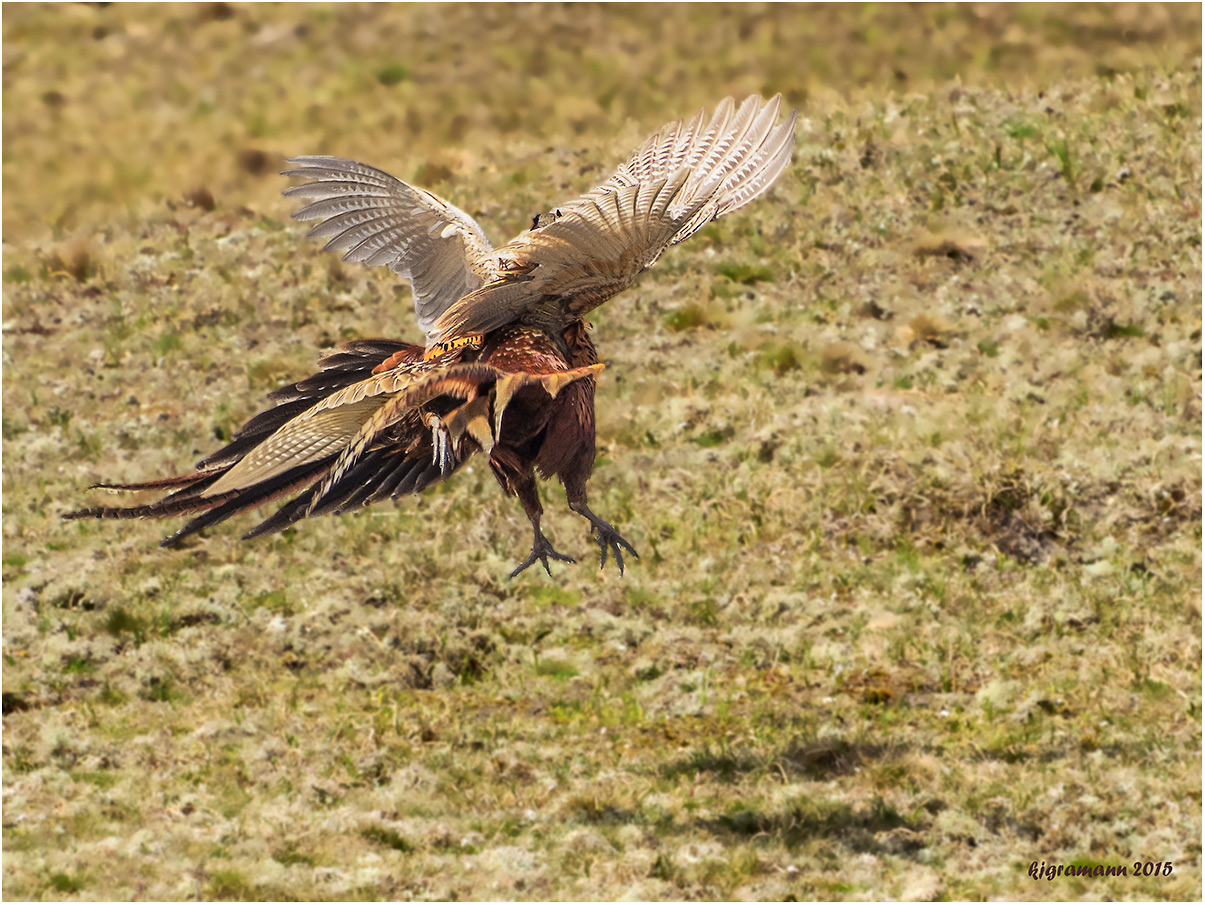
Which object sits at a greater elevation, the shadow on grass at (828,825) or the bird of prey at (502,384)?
the bird of prey at (502,384)

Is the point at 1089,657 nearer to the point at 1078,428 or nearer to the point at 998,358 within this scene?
the point at 1078,428

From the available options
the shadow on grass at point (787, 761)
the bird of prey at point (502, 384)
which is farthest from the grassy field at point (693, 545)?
the bird of prey at point (502, 384)

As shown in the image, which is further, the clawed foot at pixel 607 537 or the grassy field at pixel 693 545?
the grassy field at pixel 693 545

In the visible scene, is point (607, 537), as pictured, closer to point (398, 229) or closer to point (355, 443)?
point (355, 443)

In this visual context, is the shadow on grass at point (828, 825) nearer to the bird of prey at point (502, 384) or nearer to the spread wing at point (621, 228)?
the bird of prey at point (502, 384)

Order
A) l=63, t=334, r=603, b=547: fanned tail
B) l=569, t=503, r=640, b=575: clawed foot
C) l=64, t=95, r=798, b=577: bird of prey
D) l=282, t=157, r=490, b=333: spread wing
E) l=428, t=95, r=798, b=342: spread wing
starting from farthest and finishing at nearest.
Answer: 1. l=282, t=157, r=490, b=333: spread wing
2. l=569, t=503, r=640, b=575: clawed foot
3. l=428, t=95, r=798, b=342: spread wing
4. l=64, t=95, r=798, b=577: bird of prey
5. l=63, t=334, r=603, b=547: fanned tail

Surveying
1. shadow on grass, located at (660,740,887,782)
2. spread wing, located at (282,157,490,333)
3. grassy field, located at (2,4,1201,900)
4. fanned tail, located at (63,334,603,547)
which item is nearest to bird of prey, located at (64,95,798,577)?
fanned tail, located at (63,334,603,547)

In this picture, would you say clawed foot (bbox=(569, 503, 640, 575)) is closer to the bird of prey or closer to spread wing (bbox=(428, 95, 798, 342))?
the bird of prey

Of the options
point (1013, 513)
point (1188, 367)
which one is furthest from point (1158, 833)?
point (1188, 367)
